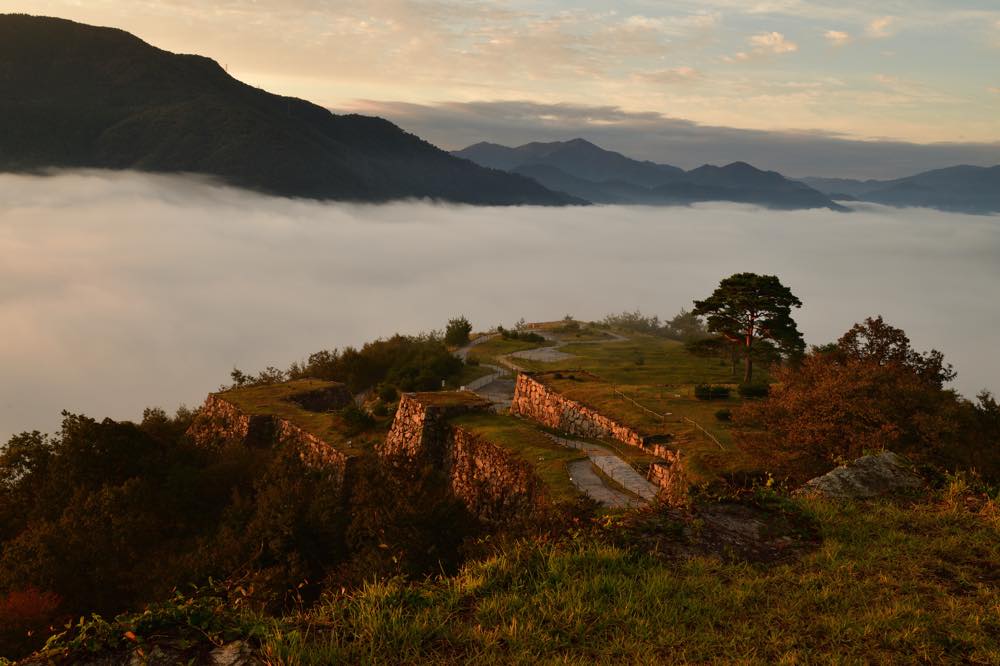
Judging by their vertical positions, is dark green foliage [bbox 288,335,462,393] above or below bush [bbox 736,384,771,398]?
below

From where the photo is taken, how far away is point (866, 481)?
463 inches

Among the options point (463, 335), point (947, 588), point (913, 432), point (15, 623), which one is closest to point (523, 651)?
point (947, 588)

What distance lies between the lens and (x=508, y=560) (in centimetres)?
818

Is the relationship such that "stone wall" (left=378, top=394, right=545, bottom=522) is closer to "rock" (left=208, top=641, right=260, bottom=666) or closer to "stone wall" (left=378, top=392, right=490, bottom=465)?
"stone wall" (left=378, top=392, right=490, bottom=465)

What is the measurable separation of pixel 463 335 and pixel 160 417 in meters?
46.0

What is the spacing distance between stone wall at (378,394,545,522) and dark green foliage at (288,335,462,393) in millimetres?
23595

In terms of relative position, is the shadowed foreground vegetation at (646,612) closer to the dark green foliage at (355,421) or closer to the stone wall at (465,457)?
the stone wall at (465,457)

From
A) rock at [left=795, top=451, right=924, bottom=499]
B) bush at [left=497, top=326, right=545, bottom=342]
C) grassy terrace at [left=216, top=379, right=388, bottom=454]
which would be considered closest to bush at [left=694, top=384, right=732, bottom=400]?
grassy terrace at [left=216, top=379, right=388, bottom=454]

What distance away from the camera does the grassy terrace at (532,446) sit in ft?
92.0

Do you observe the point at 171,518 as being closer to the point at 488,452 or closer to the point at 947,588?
the point at 488,452

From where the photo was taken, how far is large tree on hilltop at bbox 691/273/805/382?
4512cm

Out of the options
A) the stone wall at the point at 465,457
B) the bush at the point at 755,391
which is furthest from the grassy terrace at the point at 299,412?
the bush at the point at 755,391

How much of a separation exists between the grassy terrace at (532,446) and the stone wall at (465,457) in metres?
0.48

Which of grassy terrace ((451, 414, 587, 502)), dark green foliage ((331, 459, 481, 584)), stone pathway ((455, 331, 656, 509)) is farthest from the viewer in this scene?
grassy terrace ((451, 414, 587, 502))
